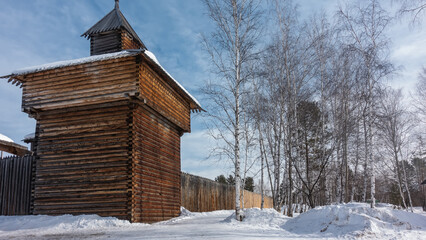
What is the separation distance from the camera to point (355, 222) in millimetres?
9961

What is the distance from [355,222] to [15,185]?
14901 millimetres

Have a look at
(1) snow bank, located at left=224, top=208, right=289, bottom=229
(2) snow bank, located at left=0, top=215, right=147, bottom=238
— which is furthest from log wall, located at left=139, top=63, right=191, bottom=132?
(1) snow bank, located at left=224, top=208, right=289, bottom=229

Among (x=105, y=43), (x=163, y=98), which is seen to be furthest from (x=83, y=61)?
(x=105, y=43)

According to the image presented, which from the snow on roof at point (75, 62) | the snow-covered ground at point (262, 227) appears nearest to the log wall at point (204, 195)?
the snow-covered ground at point (262, 227)

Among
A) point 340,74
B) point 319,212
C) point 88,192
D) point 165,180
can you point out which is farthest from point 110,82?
point 340,74

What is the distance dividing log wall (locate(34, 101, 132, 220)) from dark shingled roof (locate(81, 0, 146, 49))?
221 inches

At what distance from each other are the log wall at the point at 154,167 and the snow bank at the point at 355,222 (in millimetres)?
5947

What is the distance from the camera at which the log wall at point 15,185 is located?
1534 cm

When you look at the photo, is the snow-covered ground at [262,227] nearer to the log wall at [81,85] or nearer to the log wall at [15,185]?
the log wall at [15,185]

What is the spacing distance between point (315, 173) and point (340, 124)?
14458 mm

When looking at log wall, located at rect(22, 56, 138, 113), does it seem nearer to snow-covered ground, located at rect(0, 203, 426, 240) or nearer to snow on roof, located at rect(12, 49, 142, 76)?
snow on roof, located at rect(12, 49, 142, 76)

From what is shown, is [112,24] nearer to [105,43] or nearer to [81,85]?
[105,43]

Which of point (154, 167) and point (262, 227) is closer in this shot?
point (262, 227)

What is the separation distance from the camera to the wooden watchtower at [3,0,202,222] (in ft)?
42.8
